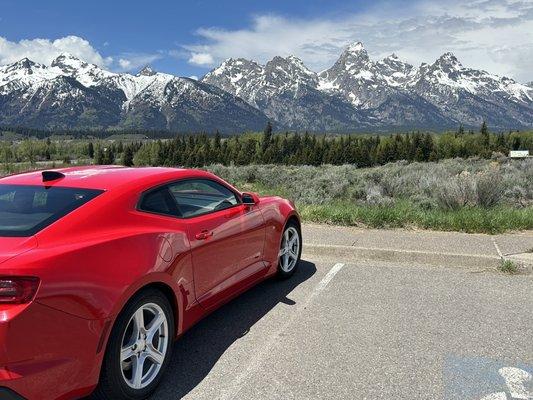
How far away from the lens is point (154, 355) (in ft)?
11.2

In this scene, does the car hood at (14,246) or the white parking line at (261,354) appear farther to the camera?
the white parking line at (261,354)

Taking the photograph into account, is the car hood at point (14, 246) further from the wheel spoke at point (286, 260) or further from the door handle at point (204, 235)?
the wheel spoke at point (286, 260)

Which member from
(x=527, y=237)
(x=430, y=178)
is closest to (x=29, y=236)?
(x=527, y=237)

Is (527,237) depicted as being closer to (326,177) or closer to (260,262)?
(260,262)

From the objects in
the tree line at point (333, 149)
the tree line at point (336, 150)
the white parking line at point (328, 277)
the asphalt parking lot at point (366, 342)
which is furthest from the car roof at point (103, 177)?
the tree line at point (336, 150)

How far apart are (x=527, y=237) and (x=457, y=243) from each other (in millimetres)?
1215

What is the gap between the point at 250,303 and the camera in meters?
5.20

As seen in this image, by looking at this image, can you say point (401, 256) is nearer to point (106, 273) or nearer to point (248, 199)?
point (248, 199)

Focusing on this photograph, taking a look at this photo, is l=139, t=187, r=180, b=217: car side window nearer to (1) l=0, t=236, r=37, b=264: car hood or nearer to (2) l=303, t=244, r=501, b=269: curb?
(1) l=0, t=236, r=37, b=264: car hood

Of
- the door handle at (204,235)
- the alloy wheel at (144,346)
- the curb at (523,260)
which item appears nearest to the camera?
the alloy wheel at (144,346)

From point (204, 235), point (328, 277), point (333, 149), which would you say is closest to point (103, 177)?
point (204, 235)

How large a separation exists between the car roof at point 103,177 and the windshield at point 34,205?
0.31ft

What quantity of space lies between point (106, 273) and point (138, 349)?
618mm

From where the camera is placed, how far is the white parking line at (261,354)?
3.43 metres
